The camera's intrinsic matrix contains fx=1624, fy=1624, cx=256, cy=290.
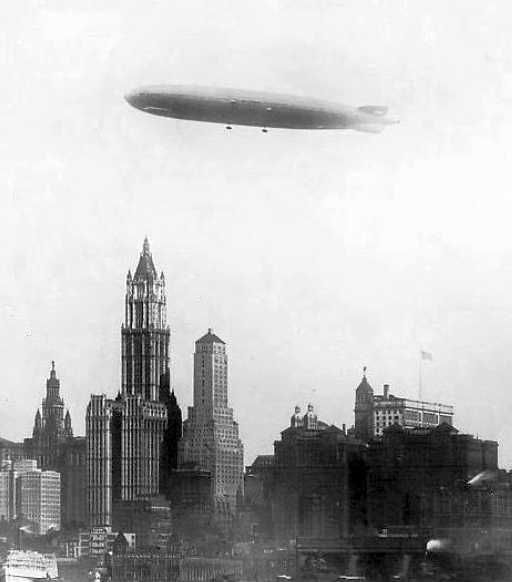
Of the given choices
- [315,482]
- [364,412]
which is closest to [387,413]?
[364,412]

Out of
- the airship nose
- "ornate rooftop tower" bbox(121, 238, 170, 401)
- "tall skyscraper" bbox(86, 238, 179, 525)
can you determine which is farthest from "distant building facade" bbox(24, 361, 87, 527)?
the airship nose

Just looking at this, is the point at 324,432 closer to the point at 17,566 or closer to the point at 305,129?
the point at 17,566

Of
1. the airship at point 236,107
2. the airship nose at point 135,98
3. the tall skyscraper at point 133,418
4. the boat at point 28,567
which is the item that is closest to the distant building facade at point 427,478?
the tall skyscraper at point 133,418

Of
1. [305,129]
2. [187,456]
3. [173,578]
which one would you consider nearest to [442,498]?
[173,578]

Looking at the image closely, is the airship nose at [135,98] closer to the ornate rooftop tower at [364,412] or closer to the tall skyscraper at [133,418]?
the ornate rooftop tower at [364,412]

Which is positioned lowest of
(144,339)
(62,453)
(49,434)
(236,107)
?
(62,453)

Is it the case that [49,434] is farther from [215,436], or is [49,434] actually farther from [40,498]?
[215,436]
